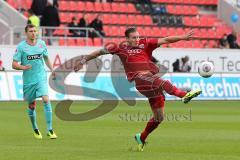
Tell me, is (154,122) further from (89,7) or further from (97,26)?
(89,7)

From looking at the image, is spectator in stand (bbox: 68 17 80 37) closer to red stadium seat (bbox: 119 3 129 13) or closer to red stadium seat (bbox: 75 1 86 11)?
red stadium seat (bbox: 75 1 86 11)

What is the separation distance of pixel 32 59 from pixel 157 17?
29.2m

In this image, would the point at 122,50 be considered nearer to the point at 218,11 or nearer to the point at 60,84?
the point at 60,84

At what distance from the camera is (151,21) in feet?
149

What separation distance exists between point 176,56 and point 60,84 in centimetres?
977

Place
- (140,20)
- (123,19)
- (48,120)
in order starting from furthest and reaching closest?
(140,20)
(123,19)
(48,120)

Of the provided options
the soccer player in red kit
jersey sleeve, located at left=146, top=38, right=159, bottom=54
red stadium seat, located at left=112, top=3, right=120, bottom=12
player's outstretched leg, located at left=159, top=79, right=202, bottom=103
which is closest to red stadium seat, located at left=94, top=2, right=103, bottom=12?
red stadium seat, located at left=112, top=3, right=120, bottom=12

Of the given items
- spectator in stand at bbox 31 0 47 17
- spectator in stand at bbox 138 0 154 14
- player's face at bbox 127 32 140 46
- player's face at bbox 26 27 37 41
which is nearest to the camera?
player's face at bbox 127 32 140 46

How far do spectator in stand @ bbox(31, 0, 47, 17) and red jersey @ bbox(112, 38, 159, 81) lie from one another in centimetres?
2383

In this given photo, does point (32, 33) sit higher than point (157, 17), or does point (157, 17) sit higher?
point (32, 33)

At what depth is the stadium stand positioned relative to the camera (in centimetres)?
4306

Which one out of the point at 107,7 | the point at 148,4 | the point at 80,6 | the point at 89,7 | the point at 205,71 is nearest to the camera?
the point at 205,71

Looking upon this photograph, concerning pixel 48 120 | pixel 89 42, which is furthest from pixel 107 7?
pixel 48 120

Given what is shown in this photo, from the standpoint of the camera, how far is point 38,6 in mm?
37938
